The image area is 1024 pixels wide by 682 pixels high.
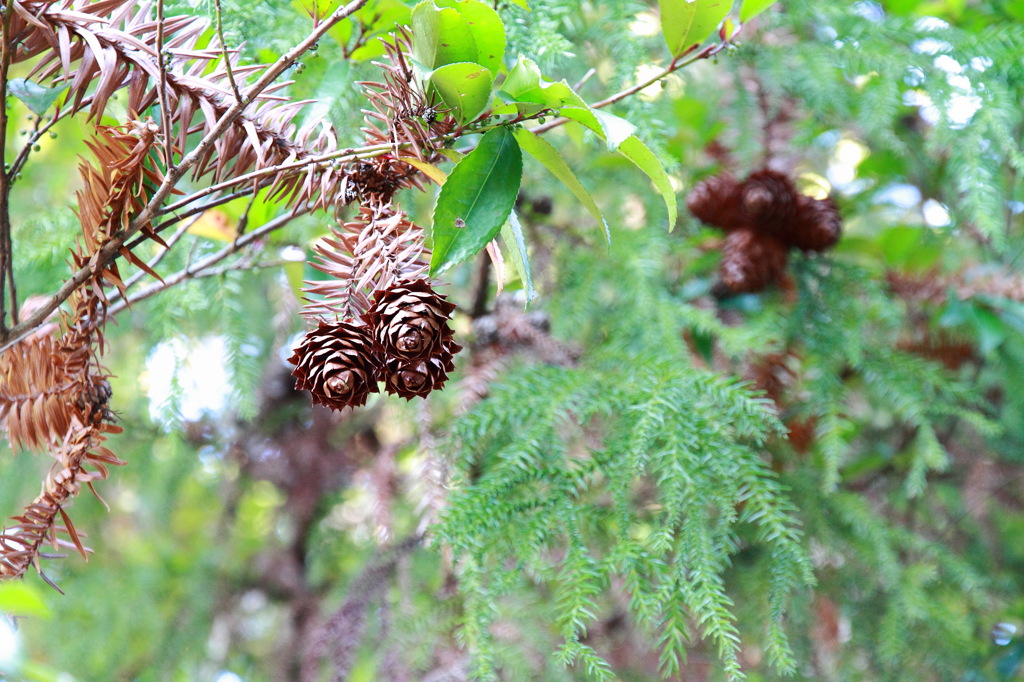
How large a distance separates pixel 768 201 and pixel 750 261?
9 centimetres

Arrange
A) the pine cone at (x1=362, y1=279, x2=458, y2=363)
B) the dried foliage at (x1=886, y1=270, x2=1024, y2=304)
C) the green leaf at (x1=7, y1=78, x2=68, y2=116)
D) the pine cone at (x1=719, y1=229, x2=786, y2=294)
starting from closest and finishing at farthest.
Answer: the pine cone at (x1=362, y1=279, x2=458, y2=363)
the green leaf at (x1=7, y1=78, x2=68, y2=116)
the pine cone at (x1=719, y1=229, x2=786, y2=294)
the dried foliage at (x1=886, y1=270, x2=1024, y2=304)

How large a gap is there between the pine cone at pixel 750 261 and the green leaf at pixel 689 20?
0.48 meters

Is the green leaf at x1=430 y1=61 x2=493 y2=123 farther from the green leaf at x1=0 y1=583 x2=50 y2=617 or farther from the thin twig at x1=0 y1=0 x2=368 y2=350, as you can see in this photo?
the green leaf at x1=0 y1=583 x2=50 y2=617

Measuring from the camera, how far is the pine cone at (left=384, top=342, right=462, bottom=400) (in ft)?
1.30

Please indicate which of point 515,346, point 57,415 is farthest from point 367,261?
point 515,346

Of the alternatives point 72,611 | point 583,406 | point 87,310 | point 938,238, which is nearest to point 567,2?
point 583,406

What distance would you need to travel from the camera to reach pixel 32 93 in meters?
0.51

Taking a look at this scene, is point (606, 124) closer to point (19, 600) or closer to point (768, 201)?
point (19, 600)

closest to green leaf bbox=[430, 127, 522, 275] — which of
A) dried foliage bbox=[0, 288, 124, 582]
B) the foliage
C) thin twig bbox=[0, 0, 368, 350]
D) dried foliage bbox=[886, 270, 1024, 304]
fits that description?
the foliage

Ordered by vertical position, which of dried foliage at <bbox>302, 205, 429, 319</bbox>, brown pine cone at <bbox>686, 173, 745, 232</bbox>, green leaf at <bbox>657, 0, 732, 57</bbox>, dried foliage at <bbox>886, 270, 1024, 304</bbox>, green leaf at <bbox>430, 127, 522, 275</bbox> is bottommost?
dried foliage at <bbox>886, 270, 1024, 304</bbox>

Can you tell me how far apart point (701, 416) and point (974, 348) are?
2.79ft

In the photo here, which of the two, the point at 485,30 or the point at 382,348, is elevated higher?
the point at 485,30

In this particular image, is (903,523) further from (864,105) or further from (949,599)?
(864,105)

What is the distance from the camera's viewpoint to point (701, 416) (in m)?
0.72
